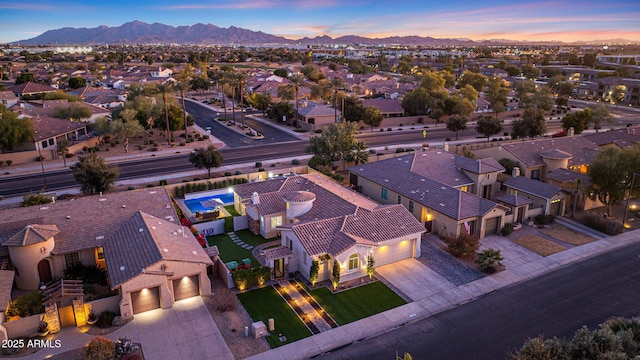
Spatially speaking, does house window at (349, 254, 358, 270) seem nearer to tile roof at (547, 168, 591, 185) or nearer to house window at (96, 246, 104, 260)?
house window at (96, 246, 104, 260)

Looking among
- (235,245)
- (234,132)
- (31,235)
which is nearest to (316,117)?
(234,132)

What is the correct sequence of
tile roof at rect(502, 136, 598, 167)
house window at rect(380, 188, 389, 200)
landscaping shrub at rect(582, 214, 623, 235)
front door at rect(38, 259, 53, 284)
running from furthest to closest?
tile roof at rect(502, 136, 598, 167) → house window at rect(380, 188, 389, 200) → landscaping shrub at rect(582, 214, 623, 235) → front door at rect(38, 259, 53, 284)

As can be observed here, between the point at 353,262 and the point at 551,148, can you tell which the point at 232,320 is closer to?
the point at 353,262

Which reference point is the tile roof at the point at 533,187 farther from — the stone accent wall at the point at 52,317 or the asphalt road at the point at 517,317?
the stone accent wall at the point at 52,317

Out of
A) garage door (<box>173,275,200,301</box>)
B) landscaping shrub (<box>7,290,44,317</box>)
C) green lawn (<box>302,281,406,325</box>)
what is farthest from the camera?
garage door (<box>173,275,200,301</box>)

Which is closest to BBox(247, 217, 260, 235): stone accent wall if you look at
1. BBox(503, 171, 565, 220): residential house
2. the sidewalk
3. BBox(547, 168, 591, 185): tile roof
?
the sidewalk

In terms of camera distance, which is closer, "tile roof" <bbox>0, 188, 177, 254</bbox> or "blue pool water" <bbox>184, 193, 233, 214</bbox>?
"tile roof" <bbox>0, 188, 177, 254</bbox>

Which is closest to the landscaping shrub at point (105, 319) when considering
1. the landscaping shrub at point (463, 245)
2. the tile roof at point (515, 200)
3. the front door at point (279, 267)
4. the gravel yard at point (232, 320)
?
the gravel yard at point (232, 320)
